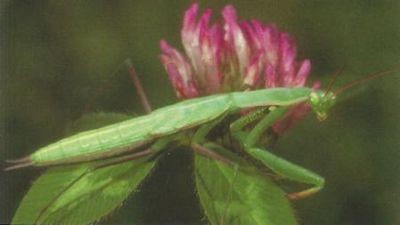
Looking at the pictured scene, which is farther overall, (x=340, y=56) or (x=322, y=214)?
(x=340, y=56)

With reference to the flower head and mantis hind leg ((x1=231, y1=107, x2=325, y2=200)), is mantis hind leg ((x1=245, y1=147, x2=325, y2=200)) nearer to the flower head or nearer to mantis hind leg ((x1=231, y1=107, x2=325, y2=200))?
mantis hind leg ((x1=231, y1=107, x2=325, y2=200))

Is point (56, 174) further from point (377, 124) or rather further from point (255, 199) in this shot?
point (377, 124)

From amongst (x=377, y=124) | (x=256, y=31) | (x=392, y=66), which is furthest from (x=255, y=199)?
(x=392, y=66)

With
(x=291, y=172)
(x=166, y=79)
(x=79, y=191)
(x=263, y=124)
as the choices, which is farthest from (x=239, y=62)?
(x=166, y=79)

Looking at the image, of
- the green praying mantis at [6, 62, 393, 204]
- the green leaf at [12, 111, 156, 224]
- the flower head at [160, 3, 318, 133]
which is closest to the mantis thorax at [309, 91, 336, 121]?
the green praying mantis at [6, 62, 393, 204]

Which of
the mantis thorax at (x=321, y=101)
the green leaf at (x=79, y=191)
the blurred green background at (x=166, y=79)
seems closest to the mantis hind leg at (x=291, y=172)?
the mantis thorax at (x=321, y=101)

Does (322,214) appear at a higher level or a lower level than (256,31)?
lower
